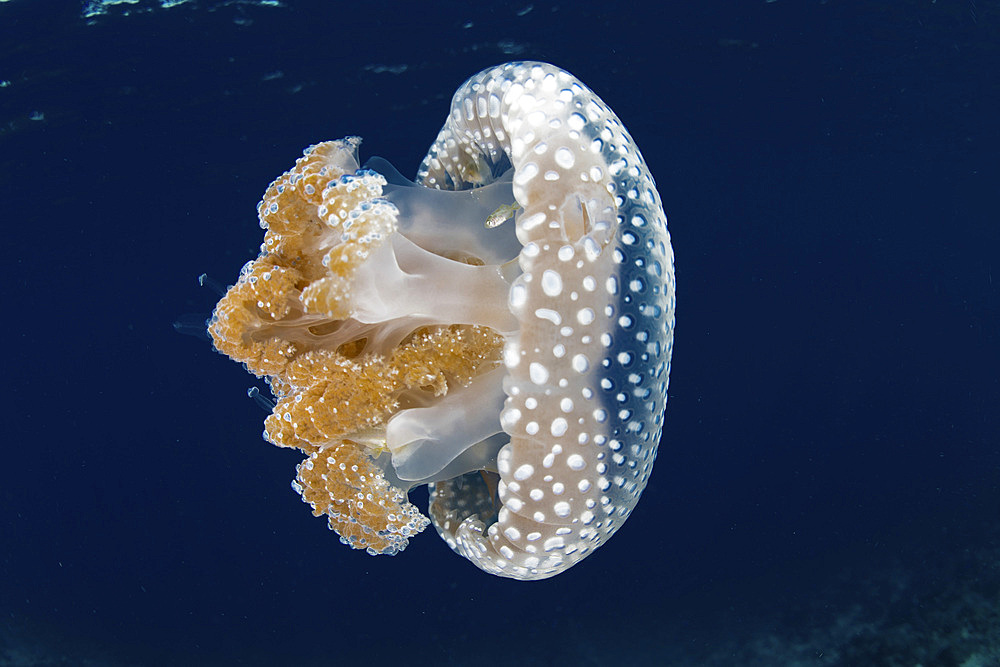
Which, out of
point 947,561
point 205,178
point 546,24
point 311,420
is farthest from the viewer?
point 205,178

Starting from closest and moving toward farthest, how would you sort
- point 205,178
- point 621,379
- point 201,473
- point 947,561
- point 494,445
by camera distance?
point 621,379 < point 494,445 < point 947,561 < point 205,178 < point 201,473

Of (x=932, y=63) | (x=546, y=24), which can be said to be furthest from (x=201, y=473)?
(x=932, y=63)

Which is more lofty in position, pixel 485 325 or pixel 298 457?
pixel 485 325

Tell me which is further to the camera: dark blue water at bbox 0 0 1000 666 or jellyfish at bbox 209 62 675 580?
dark blue water at bbox 0 0 1000 666

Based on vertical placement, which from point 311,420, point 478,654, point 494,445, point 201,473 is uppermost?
point 311,420

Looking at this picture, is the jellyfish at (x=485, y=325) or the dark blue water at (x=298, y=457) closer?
the jellyfish at (x=485, y=325)

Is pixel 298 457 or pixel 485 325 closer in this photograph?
pixel 485 325

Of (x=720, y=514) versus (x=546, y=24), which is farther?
(x=720, y=514)

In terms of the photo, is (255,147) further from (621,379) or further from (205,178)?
(621,379)
